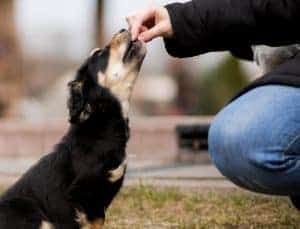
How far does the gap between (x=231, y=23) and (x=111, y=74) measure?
3.75ft

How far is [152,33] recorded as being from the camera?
123 inches

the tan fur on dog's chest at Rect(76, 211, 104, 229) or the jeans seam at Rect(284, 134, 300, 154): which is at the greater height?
the jeans seam at Rect(284, 134, 300, 154)

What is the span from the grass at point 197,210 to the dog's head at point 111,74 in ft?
2.60

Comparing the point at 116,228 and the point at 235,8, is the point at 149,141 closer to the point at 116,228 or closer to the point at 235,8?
the point at 116,228

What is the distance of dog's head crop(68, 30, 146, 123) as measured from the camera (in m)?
3.89

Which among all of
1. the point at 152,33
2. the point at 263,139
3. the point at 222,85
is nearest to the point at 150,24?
the point at 152,33

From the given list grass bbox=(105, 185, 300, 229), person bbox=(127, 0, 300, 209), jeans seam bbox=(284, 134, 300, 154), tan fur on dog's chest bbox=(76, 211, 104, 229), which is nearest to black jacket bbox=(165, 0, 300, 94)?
person bbox=(127, 0, 300, 209)

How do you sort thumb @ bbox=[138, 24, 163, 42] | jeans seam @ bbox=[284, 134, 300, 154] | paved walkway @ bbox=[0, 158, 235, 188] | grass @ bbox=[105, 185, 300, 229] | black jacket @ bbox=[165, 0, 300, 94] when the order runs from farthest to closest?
paved walkway @ bbox=[0, 158, 235, 188], grass @ bbox=[105, 185, 300, 229], thumb @ bbox=[138, 24, 163, 42], black jacket @ bbox=[165, 0, 300, 94], jeans seam @ bbox=[284, 134, 300, 154]

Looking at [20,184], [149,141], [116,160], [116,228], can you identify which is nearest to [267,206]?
[116,228]

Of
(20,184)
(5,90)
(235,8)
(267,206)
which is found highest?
(235,8)

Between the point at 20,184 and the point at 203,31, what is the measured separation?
1.29 metres

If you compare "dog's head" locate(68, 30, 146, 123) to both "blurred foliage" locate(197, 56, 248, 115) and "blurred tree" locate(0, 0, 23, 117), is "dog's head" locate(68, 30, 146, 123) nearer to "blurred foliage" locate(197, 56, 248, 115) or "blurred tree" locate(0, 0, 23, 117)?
"blurred foliage" locate(197, 56, 248, 115)

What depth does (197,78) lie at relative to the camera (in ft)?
60.5

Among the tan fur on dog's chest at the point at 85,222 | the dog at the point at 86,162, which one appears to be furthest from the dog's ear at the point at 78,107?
the tan fur on dog's chest at the point at 85,222
